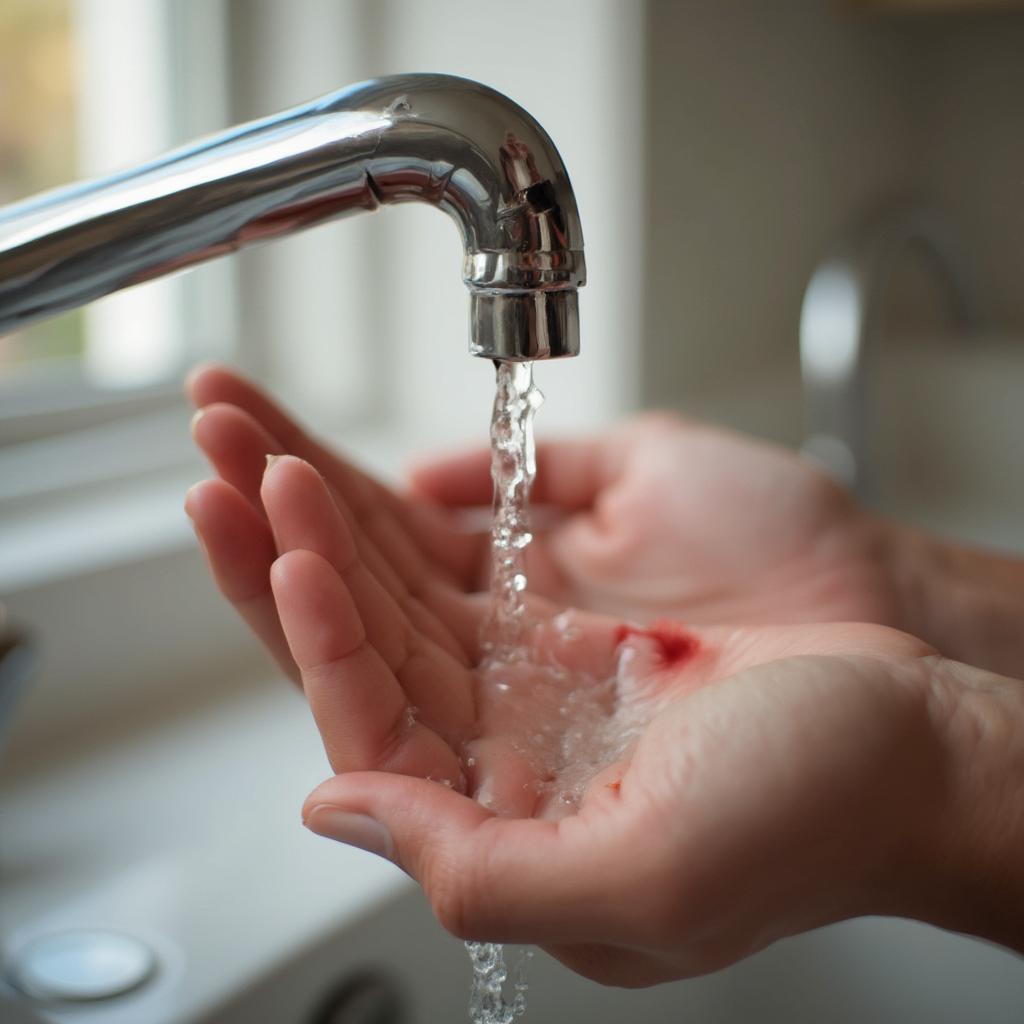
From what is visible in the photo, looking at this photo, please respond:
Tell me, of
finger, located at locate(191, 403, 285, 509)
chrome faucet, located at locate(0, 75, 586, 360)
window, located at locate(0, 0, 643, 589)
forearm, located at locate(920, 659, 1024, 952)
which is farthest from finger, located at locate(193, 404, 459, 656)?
window, located at locate(0, 0, 643, 589)

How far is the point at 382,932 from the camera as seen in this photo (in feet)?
2.35

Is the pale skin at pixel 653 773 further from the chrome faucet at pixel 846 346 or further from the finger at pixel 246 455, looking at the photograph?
the chrome faucet at pixel 846 346

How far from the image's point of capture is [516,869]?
1.32 ft

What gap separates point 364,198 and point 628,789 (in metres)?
0.22

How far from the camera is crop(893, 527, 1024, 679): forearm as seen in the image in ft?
2.56

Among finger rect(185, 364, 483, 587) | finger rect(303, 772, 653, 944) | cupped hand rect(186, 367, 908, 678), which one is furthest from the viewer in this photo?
cupped hand rect(186, 367, 908, 678)

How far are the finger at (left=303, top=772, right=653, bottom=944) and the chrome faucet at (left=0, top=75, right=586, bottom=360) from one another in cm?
16

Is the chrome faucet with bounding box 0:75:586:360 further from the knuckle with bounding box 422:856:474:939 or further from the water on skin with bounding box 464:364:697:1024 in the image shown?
the knuckle with bounding box 422:856:474:939

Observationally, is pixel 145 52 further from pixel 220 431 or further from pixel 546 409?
pixel 220 431

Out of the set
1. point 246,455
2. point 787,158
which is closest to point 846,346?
point 787,158

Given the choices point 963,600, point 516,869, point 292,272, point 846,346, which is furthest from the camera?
point 292,272

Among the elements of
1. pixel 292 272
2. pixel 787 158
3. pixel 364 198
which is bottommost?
pixel 364 198

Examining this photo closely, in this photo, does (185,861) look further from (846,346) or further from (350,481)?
(846,346)

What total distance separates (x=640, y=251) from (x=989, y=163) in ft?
1.93
